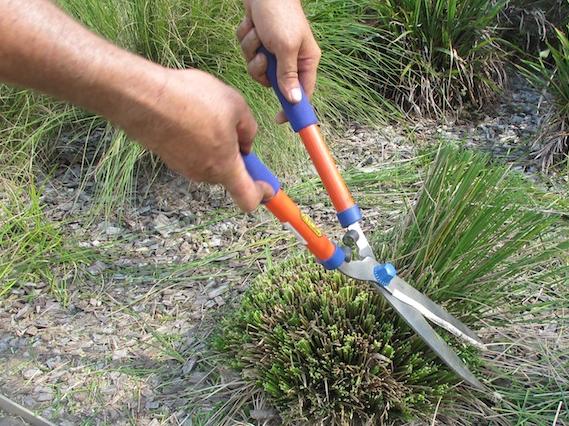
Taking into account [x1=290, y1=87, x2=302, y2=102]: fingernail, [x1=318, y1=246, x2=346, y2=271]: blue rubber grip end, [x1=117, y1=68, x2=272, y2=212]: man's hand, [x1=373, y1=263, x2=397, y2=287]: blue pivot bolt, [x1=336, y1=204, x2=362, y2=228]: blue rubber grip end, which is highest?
[x1=117, y1=68, x2=272, y2=212]: man's hand

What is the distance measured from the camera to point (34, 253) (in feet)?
7.89

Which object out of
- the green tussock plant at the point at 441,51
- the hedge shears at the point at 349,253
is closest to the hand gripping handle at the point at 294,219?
the hedge shears at the point at 349,253

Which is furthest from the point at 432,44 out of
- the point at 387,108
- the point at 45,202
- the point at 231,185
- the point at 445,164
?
the point at 231,185

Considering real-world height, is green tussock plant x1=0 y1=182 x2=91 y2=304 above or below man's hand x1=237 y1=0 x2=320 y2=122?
below

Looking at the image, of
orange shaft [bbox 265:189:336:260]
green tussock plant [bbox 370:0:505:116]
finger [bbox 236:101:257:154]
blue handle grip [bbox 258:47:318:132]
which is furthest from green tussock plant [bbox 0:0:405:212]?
finger [bbox 236:101:257:154]

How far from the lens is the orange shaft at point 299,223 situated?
1.56 m

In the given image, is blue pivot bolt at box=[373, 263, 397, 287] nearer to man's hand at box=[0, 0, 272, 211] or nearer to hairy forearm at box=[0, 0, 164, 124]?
man's hand at box=[0, 0, 272, 211]

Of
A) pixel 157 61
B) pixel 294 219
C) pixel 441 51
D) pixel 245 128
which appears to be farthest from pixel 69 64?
pixel 441 51

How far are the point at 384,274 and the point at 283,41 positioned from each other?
642 millimetres

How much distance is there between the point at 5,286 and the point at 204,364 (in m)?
0.81

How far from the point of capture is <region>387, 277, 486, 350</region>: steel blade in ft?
5.46

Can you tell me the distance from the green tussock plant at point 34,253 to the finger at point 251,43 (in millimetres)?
1056

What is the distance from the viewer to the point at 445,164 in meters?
1.87

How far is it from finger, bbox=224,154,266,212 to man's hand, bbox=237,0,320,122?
0.42 metres
